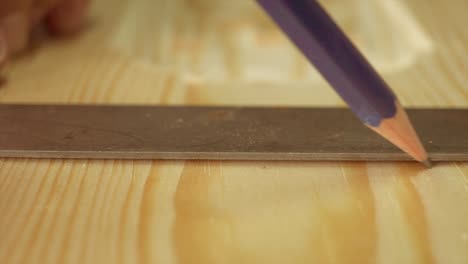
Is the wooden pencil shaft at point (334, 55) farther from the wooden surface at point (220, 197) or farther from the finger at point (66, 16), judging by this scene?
the finger at point (66, 16)

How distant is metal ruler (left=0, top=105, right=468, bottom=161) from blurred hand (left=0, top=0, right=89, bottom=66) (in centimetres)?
13

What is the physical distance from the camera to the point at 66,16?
696 mm

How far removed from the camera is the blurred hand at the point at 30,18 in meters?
0.60

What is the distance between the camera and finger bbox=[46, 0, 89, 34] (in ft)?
2.27

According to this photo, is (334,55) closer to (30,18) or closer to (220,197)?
(220,197)

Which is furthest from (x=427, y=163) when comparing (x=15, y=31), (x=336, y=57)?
(x=15, y=31)

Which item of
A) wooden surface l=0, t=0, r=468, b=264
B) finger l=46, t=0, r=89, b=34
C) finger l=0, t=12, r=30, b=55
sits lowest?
wooden surface l=0, t=0, r=468, b=264

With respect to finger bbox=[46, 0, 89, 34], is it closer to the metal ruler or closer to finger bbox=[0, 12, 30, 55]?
finger bbox=[0, 12, 30, 55]

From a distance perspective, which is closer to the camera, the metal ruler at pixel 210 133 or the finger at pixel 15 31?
the metal ruler at pixel 210 133

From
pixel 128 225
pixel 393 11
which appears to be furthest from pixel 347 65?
pixel 393 11

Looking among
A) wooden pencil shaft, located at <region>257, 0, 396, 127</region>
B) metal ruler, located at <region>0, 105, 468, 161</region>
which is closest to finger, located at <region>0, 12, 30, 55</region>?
metal ruler, located at <region>0, 105, 468, 161</region>

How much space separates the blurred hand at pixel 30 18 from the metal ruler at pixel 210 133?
0.13 meters

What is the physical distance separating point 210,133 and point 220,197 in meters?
0.07

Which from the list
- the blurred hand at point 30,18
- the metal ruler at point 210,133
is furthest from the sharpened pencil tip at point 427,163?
the blurred hand at point 30,18
